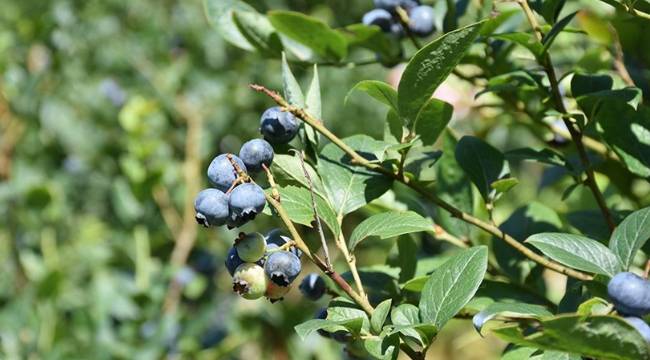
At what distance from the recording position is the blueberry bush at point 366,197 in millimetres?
583

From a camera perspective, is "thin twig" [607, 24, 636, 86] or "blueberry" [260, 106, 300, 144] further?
"thin twig" [607, 24, 636, 86]

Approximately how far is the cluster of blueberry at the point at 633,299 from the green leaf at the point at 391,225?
0.15 m

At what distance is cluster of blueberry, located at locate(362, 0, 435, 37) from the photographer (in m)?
0.86

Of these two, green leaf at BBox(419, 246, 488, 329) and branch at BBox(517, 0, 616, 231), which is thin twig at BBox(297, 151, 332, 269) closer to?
green leaf at BBox(419, 246, 488, 329)

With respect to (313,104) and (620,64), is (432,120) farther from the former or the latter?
(620,64)

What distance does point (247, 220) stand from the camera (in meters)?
0.58

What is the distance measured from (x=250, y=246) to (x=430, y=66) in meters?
0.19

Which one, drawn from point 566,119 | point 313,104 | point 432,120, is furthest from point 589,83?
point 313,104

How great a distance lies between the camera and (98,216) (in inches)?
108

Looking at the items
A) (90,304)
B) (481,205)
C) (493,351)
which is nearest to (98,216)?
(90,304)

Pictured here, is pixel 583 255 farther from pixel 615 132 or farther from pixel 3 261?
pixel 3 261

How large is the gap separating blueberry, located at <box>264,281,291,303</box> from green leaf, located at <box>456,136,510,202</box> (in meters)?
0.24

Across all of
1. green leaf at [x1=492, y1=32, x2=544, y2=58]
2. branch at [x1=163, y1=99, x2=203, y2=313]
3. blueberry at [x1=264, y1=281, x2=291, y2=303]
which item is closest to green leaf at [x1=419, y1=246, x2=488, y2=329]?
blueberry at [x1=264, y1=281, x2=291, y2=303]

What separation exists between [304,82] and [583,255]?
2684 mm
